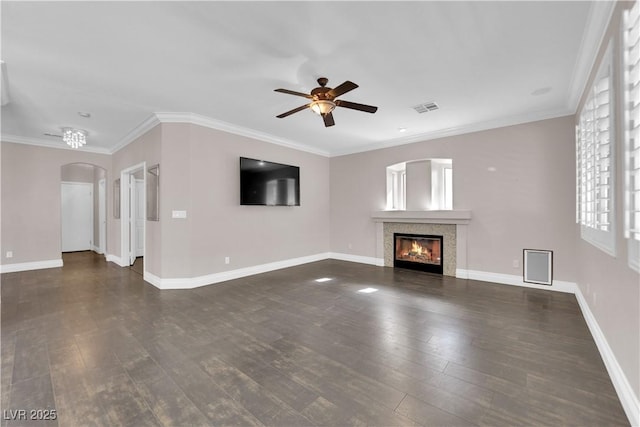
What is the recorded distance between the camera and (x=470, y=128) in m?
4.95

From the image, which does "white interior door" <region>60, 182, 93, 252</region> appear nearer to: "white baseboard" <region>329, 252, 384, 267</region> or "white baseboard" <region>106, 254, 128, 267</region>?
"white baseboard" <region>106, 254, 128, 267</region>

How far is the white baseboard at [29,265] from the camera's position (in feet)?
18.0

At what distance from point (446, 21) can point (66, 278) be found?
6.86 metres

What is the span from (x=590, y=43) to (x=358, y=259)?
512cm

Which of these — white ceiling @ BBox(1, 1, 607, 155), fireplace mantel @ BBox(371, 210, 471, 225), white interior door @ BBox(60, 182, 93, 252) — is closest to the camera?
white ceiling @ BBox(1, 1, 607, 155)

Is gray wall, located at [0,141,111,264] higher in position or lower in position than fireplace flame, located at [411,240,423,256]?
higher

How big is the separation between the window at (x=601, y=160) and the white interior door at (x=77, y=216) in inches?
435

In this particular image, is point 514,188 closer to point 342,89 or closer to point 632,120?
point 632,120

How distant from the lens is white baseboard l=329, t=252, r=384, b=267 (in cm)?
624

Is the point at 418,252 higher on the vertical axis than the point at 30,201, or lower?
lower

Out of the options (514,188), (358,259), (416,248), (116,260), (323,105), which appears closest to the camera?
(323,105)

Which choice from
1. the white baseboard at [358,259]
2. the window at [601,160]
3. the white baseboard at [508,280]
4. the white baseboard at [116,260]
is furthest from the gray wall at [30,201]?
the window at [601,160]

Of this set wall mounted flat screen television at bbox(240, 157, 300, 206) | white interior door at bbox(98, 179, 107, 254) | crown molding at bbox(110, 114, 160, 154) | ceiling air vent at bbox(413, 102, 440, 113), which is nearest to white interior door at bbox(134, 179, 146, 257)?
white interior door at bbox(98, 179, 107, 254)

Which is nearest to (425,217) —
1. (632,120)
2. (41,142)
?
(632,120)
